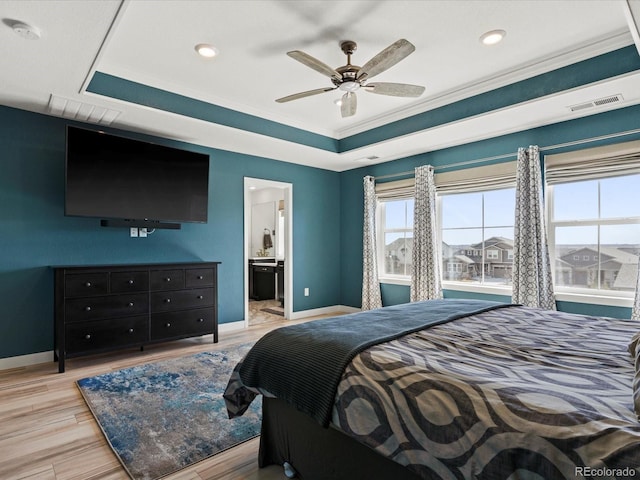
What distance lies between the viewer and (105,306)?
11.1 ft

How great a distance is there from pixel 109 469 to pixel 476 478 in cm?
183

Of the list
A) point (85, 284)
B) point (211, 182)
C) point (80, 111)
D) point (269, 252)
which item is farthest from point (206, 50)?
point (269, 252)

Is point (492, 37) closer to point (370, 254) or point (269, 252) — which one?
point (370, 254)

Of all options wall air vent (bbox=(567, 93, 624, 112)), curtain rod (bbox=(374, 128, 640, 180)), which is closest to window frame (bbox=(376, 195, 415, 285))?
curtain rod (bbox=(374, 128, 640, 180))

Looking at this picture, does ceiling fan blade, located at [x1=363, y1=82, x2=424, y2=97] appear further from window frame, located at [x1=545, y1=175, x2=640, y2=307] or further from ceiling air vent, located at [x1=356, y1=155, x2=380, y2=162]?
ceiling air vent, located at [x1=356, y1=155, x2=380, y2=162]

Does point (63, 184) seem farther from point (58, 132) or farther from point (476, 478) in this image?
point (476, 478)

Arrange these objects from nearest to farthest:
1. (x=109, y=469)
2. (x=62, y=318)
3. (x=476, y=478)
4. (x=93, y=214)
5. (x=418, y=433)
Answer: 1. (x=476, y=478)
2. (x=418, y=433)
3. (x=109, y=469)
4. (x=62, y=318)
5. (x=93, y=214)

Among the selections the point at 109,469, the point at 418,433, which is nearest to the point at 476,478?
the point at 418,433

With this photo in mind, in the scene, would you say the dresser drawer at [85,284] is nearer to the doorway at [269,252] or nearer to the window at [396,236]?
the doorway at [269,252]

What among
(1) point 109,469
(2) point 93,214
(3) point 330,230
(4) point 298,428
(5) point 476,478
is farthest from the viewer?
(3) point 330,230

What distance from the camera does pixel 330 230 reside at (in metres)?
6.04

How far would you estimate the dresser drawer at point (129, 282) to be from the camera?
343 cm

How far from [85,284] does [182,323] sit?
3.40 feet

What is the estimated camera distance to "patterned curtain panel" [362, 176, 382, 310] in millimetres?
5441
